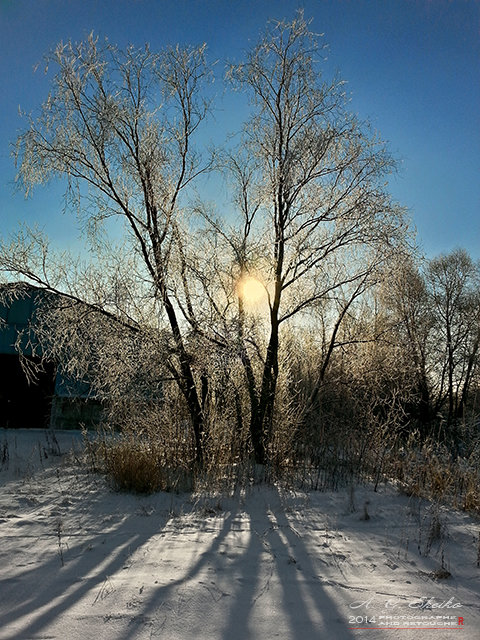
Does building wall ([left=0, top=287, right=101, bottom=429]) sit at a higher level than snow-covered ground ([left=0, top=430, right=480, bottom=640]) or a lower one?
higher

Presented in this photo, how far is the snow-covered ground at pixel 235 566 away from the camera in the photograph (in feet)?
10.9

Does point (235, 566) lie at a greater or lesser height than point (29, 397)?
lesser

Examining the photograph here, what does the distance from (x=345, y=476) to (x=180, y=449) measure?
2.77 m

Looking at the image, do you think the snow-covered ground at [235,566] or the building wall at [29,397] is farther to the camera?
the building wall at [29,397]

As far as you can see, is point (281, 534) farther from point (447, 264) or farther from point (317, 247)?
point (447, 264)

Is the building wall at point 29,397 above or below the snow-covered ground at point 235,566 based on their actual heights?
above

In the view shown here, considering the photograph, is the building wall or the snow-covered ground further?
the building wall

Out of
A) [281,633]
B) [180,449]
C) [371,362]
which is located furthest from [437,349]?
[281,633]

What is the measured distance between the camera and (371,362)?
10883mm

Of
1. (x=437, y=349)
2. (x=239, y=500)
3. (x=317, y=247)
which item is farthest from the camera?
(x=437, y=349)

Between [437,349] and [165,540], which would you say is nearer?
[165,540]

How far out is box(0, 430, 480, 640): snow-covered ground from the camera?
3.33m

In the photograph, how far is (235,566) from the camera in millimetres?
4469

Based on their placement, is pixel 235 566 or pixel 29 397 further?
pixel 29 397
